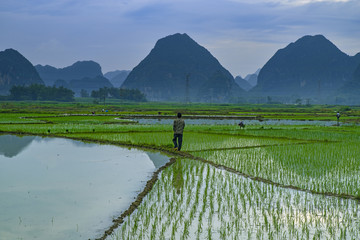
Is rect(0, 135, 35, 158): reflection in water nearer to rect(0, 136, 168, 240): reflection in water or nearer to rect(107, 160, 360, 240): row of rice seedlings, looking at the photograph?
rect(0, 136, 168, 240): reflection in water

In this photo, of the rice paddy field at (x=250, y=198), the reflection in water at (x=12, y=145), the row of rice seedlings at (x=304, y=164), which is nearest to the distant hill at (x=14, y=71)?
the reflection in water at (x=12, y=145)

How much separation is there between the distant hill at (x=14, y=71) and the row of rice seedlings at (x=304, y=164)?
173 meters

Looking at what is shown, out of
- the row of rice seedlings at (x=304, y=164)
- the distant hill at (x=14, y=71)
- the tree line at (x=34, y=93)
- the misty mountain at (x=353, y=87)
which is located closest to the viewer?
the row of rice seedlings at (x=304, y=164)

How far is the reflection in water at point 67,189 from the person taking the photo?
5.12 meters

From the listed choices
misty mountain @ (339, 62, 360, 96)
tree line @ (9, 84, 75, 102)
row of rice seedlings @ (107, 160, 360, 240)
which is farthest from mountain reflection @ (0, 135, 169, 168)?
misty mountain @ (339, 62, 360, 96)

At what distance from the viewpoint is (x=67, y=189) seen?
23.4 feet

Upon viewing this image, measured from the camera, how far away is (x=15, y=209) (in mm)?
5840

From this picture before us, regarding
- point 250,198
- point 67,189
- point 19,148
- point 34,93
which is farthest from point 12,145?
point 34,93

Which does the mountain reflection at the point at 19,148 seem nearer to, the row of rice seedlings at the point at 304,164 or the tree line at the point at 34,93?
the row of rice seedlings at the point at 304,164

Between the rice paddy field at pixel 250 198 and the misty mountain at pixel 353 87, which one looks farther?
the misty mountain at pixel 353 87

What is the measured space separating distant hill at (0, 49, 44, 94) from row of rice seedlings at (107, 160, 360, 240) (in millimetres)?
176809

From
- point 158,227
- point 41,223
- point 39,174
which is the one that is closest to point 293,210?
point 158,227

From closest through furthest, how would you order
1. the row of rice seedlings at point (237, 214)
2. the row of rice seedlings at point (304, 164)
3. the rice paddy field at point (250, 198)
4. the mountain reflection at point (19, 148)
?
the row of rice seedlings at point (237, 214) → the rice paddy field at point (250, 198) → the row of rice seedlings at point (304, 164) → the mountain reflection at point (19, 148)

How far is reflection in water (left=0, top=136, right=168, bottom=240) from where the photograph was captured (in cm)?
512
